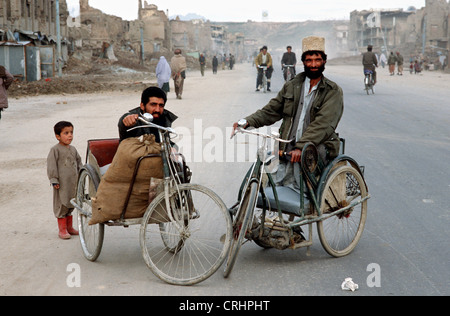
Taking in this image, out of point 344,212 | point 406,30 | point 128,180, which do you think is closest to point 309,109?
point 344,212

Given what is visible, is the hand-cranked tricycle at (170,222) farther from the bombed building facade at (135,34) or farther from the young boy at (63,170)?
the bombed building facade at (135,34)

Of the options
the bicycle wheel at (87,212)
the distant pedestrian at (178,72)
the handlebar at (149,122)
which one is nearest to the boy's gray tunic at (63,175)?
the bicycle wheel at (87,212)

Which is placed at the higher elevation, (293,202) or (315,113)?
(315,113)

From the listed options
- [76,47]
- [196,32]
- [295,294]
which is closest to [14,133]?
[295,294]

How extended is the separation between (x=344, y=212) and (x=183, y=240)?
1394 millimetres

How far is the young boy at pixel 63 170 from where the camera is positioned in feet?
17.7

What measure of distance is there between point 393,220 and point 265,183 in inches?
76.0

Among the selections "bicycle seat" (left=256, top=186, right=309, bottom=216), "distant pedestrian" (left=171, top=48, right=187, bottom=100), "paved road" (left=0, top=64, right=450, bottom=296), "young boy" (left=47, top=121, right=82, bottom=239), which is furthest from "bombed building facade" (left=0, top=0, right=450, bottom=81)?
"bicycle seat" (left=256, top=186, right=309, bottom=216)

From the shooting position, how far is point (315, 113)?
4.93 metres

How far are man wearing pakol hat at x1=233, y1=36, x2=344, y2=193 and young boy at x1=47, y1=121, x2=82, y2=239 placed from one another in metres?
1.66

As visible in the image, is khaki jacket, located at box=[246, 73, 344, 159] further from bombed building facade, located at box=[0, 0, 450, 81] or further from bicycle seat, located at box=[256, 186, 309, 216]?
bombed building facade, located at box=[0, 0, 450, 81]

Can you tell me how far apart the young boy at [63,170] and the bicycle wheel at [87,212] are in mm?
158

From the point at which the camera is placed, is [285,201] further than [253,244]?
No

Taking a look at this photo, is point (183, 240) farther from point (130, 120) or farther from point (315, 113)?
point (315, 113)
